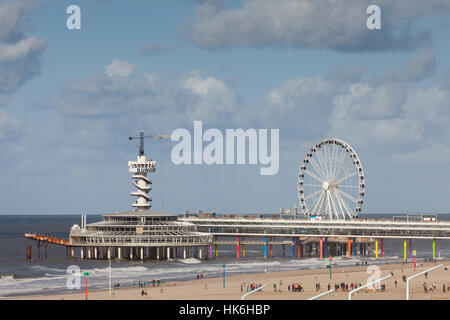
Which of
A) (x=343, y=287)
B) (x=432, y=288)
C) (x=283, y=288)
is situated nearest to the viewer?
(x=432, y=288)

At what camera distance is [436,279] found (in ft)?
338

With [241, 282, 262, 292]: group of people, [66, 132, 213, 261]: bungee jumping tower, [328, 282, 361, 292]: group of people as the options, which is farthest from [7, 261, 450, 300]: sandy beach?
[66, 132, 213, 261]: bungee jumping tower

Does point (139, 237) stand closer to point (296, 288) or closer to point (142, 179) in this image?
point (142, 179)

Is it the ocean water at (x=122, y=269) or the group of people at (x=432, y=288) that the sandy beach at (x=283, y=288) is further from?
the ocean water at (x=122, y=269)

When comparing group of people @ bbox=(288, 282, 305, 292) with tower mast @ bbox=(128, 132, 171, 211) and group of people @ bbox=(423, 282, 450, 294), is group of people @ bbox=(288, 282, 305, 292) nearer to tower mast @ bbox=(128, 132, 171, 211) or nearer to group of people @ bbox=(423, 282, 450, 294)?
group of people @ bbox=(423, 282, 450, 294)

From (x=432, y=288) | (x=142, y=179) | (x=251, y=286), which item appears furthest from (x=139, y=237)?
(x=432, y=288)

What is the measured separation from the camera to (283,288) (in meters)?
96.4

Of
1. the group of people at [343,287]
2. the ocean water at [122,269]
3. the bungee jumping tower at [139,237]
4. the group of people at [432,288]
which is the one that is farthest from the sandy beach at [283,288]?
the bungee jumping tower at [139,237]

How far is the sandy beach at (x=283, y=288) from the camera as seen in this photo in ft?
282

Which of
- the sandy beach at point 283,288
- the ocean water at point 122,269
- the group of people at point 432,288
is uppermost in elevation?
the group of people at point 432,288

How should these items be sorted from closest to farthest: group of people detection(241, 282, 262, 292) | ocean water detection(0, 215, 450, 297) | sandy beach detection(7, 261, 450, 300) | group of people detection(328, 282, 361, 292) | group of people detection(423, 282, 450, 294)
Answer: sandy beach detection(7, 261, 450, 300)
group of people detection(423, 282, 450, 294)
group of people detection(328, 282, 361, 292)
group of people detection(241, 282, 262, 292)
ocean water detection(0, 215, 450, 297)

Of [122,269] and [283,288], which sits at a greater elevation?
[283,288]

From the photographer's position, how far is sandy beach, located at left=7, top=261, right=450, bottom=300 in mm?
85812

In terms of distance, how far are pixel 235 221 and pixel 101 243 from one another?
28572 millimetres
